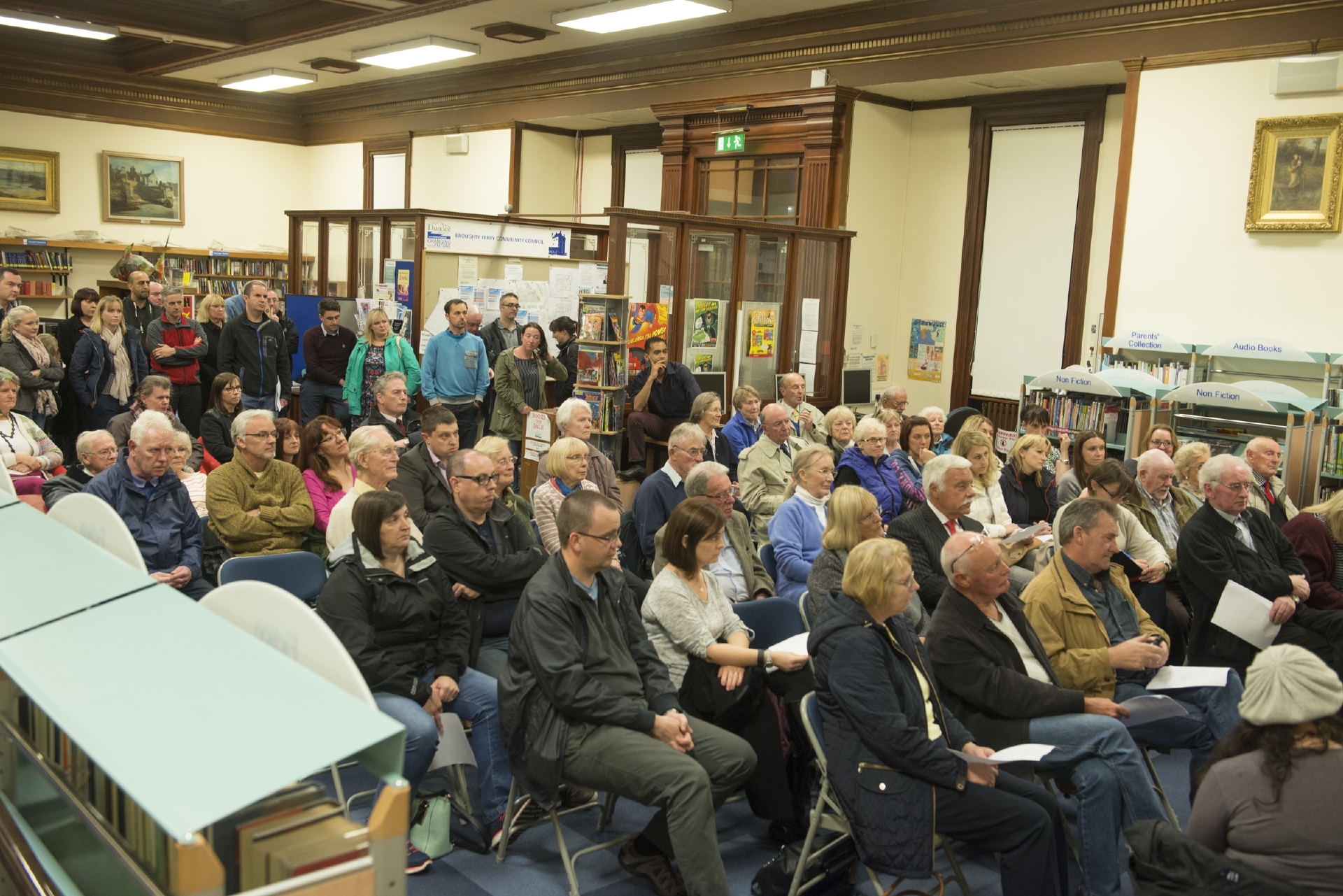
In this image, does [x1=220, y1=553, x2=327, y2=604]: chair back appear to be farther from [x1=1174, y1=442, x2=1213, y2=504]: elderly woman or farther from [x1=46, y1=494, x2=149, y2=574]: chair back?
[x1=1174, y1=442, x2=1213, y2=504]: elderly woman

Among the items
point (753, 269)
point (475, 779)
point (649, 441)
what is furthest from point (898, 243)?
point (475, 779)

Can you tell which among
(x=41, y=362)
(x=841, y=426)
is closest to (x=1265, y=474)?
(x=841, y=426)

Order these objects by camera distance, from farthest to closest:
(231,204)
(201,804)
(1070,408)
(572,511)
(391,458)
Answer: (231,204) < (1070,408) < (391,458) < (572,511) < (201,804)

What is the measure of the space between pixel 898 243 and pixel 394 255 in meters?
5.20

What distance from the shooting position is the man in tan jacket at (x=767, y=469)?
19.7 ft

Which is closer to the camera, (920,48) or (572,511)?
(572,511)

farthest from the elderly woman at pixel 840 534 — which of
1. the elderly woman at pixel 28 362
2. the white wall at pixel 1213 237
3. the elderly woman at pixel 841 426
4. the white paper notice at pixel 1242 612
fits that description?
the elderly woman at pixel 28 362

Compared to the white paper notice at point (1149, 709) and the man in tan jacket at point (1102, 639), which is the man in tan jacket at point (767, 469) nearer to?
the man in tan jacket at point (1102, 639)

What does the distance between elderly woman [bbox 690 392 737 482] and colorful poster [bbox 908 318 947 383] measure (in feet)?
14.0

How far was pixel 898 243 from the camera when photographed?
10805 mm

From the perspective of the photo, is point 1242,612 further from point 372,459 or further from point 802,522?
point 372,459

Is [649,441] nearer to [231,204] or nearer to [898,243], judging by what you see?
[898,243]

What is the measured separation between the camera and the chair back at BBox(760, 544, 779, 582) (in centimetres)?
485

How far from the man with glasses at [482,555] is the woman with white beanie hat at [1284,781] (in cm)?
240
